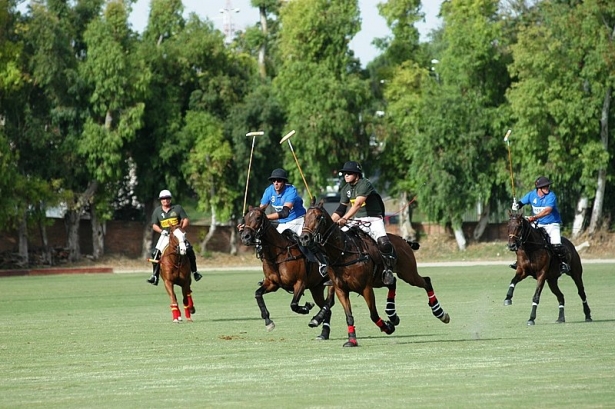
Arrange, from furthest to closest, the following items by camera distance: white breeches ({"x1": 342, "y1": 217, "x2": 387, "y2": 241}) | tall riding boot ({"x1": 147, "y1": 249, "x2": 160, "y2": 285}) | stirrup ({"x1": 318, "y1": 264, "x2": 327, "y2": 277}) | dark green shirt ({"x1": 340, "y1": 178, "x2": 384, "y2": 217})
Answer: tall riding boot ({"x1": 147, "y1": 249, "x2": 160, "y2": 285}) → stirrup ({"x1": 318, "y1": 264, "x2": 327, "y2": 277}) → white breeches ({"x1": 342, "y1": 217, "x2": 387, "y2": 241}) → dark green shirt ({"x1": 340, "y1": 178, "x2": 384, "y2": 217})

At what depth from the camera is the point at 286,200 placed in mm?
19656

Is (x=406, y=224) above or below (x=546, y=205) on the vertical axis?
below

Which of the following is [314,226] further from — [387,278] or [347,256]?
[387,278]

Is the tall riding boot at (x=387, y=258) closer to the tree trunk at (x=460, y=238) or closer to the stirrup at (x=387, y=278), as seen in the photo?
the stirrup at (x=387, y=278)

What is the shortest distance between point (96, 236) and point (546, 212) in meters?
39.3

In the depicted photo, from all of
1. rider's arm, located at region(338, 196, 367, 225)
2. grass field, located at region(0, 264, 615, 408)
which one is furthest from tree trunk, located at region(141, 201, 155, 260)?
rider's arm, located at region(338, 196, 367, 225)

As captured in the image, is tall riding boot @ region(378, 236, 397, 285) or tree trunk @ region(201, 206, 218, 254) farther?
tree trunk @ region(201, 206, 218, 254)

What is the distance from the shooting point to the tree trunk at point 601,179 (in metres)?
53.8

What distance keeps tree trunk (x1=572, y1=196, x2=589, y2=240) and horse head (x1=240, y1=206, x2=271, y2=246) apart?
128ft

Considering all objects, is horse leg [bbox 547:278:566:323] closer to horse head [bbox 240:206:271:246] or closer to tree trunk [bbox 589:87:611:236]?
horse head [bbox 240:206:271:246]

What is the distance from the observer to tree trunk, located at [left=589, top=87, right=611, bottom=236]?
53750 mm

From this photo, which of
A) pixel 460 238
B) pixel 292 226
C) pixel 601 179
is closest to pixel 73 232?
pixel 460 238

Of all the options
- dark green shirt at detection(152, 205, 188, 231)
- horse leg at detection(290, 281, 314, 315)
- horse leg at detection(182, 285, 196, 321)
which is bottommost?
horse leg at detection(182, 285, 196, 321)

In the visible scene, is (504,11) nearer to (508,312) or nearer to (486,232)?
(486,232)
